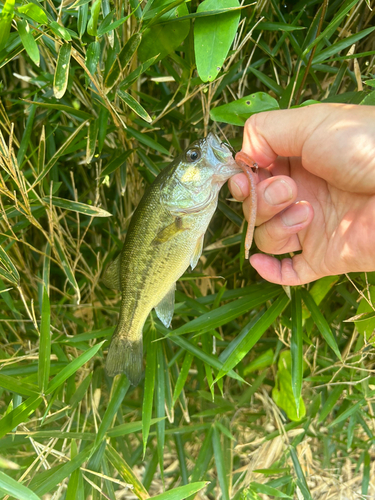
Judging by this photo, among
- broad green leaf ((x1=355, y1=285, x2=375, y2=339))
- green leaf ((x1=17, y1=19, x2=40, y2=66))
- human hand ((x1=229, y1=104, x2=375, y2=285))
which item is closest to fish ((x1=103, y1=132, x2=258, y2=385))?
human hand ((x1=229, y1=104, x2=375, y2=285))

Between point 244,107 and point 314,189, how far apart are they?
47 cm

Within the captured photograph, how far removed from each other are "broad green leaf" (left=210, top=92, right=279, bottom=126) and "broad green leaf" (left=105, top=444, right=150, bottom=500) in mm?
1520

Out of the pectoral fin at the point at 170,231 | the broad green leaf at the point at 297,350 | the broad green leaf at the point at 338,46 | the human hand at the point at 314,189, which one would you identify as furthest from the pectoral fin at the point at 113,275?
the broad green leaf at the point at 338,46

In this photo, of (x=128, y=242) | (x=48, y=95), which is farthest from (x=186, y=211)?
(x=48, y=95)

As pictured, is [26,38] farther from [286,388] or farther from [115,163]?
[286,388]

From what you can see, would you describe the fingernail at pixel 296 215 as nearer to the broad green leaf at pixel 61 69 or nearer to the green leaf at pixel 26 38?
the broad green leaf at pixel 61 69

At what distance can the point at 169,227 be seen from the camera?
138cm

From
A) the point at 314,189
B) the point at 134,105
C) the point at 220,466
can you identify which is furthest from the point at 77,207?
the point at 220,466

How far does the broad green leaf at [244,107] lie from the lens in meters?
1.31

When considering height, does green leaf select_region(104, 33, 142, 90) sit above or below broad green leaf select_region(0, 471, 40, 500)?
above

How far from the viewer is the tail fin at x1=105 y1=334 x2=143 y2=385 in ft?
5.31

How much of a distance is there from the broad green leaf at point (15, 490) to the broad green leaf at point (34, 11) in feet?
4.79

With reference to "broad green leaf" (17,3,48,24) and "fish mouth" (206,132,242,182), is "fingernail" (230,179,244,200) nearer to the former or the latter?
"fish mouth" (206,132,242,182)

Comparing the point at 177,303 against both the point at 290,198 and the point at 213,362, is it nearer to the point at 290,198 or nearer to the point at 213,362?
the point at 213,362
